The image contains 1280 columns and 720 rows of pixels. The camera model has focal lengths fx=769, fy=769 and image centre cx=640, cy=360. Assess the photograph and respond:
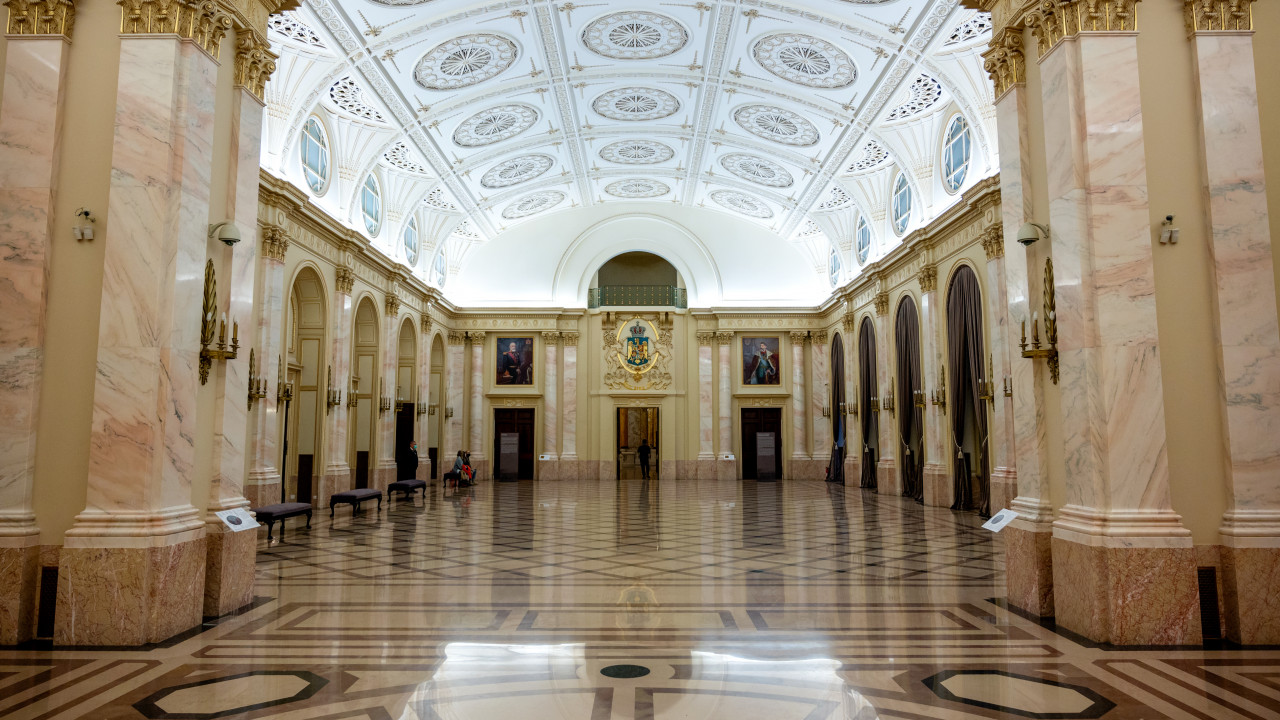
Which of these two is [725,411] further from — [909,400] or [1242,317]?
[1242,317]

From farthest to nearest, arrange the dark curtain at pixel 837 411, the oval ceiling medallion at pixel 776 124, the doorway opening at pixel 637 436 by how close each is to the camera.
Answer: the doorway opening at pixel 637 436, the dark curtain at pixel 837 411, the oval ceiling medallion at pixel 776 124

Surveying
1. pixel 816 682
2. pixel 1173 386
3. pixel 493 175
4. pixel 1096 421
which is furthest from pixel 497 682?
pixel 493 175

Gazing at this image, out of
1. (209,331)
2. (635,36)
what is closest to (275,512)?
(209,331)

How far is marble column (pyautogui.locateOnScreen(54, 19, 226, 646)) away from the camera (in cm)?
511

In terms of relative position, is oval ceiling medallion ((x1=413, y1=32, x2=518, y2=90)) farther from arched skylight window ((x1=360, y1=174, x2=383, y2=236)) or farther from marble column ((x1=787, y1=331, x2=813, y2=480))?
marble column ((x1=787, y1=331, x2=813, y2=480))

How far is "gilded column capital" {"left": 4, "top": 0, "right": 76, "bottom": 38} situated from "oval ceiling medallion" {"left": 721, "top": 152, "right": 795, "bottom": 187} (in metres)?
15.3

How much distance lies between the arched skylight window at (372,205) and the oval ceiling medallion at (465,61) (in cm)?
381

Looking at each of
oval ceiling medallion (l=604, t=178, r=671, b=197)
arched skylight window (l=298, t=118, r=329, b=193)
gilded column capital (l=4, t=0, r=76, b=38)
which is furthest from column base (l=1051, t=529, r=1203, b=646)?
oval ceiling medallion (l=604, t=178, r=671, b=197)

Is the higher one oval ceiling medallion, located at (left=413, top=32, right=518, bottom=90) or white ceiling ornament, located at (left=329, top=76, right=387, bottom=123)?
oval ceiling medallion, located at (left=413, top=32, right=518, bottom=90)

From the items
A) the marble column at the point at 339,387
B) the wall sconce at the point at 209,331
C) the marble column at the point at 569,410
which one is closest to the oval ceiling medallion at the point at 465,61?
the marble column at the point at 339,387

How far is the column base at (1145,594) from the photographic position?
5027 mm

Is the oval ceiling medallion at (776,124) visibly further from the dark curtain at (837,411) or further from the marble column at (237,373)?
the marble column at (237,373)

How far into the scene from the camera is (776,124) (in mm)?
16781

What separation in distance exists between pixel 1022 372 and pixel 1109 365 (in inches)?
35.9
